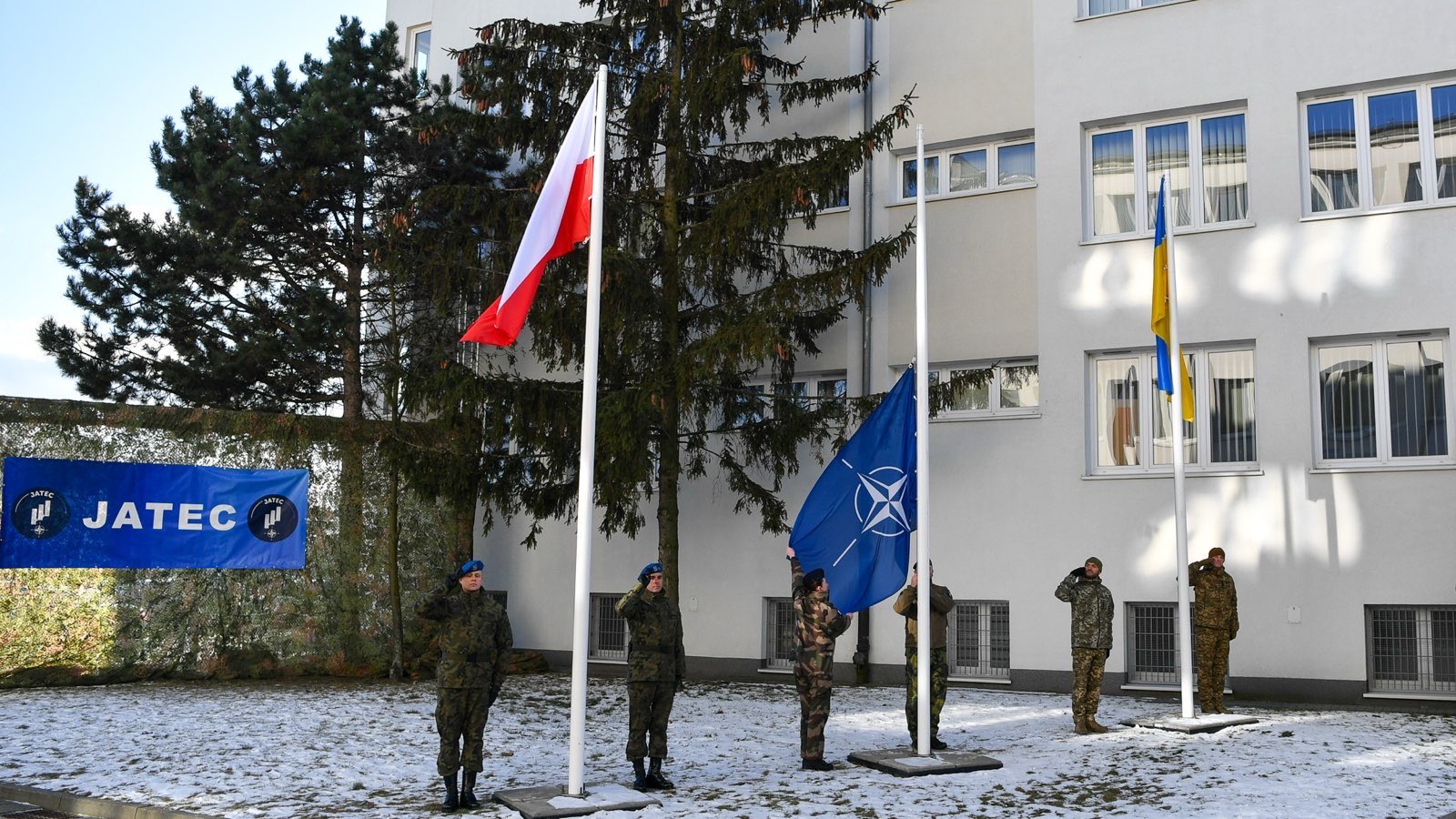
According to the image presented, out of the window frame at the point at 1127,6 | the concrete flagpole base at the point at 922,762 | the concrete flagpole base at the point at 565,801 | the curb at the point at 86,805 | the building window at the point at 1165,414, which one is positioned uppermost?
the window frame at the point at 1127,6

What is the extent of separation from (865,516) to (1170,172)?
9.10 metres

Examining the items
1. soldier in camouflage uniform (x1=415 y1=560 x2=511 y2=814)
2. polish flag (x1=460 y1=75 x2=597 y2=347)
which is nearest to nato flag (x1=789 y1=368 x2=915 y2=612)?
soldier in camouflage uniform (x1=415 y1=560 x2=511 y2=814)

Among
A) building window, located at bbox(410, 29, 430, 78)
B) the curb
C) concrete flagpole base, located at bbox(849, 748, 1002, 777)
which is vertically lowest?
the curb

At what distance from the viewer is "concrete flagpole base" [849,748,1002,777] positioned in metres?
10.6

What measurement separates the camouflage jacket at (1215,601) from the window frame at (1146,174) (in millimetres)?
5110

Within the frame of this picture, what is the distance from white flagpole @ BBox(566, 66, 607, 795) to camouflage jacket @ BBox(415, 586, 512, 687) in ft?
1.91

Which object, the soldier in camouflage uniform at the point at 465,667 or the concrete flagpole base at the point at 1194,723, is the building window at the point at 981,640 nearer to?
the concrete flagpole base at the point at 1194,723

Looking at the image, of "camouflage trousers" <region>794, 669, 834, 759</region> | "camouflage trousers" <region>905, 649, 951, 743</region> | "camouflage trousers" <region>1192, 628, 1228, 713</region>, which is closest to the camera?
"camouflage trousers" <region>794, 669, 834, 759</region>

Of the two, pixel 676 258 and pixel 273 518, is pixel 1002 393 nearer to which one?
pixel 676 258

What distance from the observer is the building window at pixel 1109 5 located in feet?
58.7

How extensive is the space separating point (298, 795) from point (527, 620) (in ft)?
39.1

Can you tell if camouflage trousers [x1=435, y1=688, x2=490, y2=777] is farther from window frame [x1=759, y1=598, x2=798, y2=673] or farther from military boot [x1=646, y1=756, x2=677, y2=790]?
window frame [x1=759, y1=598, x2=798, y2=673]

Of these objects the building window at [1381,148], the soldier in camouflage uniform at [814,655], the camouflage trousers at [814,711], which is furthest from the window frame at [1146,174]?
the camouflage trousers at [814,711]

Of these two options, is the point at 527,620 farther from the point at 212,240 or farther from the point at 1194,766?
the point at 1194,766
